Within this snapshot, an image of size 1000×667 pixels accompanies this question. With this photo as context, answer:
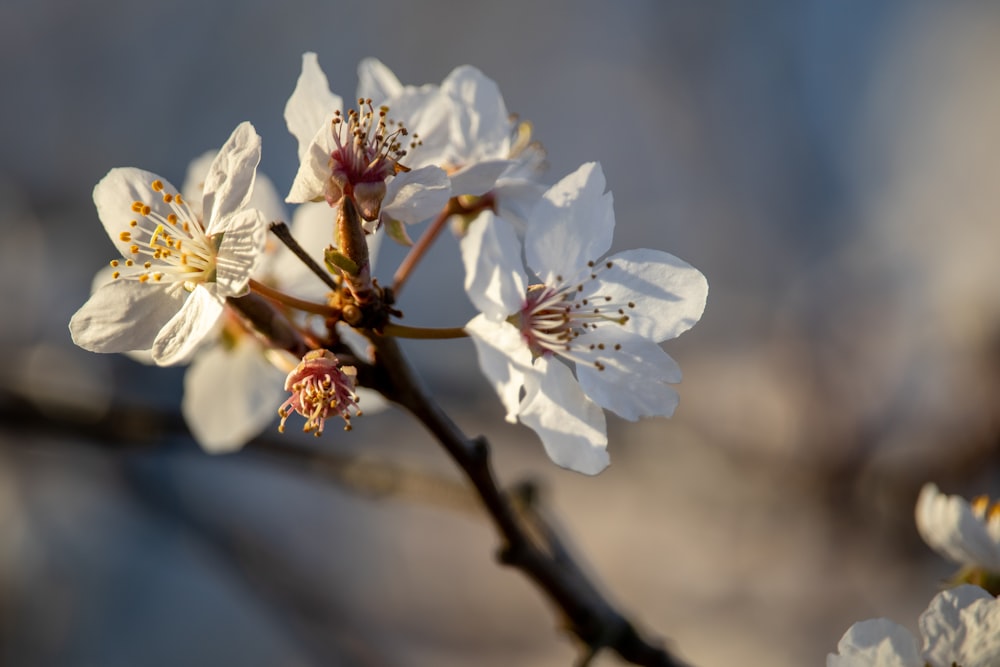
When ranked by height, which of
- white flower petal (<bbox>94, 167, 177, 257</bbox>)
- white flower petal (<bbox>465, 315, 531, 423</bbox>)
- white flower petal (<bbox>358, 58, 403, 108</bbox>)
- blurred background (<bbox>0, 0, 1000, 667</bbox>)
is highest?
blurred background (<bbox>0, 0, 1000, 667</bbox>)

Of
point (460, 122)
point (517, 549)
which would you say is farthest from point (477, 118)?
point (517, 549)

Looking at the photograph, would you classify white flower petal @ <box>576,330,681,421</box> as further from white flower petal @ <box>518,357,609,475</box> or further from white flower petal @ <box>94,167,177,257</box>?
white flower petal @ <box>94,167,177,257</box>

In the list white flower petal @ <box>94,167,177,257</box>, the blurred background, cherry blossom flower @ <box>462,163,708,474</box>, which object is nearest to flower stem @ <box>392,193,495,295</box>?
cherry blossom flower @ <box>462,163,708,474</box>

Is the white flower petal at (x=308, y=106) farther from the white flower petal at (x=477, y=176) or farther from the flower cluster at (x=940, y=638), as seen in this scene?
the flower cluster at (x=940, y=638)

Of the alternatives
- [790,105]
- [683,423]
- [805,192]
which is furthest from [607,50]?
[683,423]

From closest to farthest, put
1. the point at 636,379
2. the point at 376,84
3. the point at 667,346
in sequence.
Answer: the point at 636,379
the point at 376,84
the point at 667,346

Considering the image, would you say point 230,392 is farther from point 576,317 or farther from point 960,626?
point 960,626

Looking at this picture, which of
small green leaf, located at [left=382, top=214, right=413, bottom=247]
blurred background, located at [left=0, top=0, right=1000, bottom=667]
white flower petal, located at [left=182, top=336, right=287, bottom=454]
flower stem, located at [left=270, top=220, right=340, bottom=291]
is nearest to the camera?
flower stem, located at [left=270, top=220, right=340, bottom=291]

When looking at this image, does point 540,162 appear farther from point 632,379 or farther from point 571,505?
point 571,505
